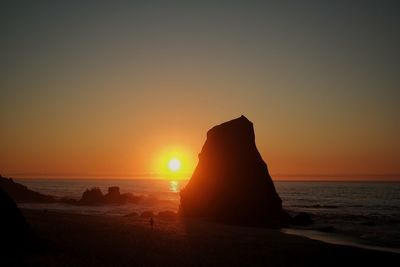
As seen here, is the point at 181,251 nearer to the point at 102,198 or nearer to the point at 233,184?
the point at 233,184

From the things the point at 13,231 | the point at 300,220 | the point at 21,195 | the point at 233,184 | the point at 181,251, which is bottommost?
the point at 181,251

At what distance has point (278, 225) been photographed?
49.2 metres

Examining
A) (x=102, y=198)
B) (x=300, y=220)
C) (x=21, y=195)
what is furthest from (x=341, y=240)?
(x=21, y=195)

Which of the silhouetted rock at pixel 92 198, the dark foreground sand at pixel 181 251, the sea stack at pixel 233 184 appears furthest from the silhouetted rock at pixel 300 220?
the silhouetted rock at pixel 92 198

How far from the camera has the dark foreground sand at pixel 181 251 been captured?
22016mm

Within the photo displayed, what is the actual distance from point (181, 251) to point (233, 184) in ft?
84.8

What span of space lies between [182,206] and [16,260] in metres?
38.1

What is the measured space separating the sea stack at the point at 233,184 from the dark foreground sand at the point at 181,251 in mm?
14921

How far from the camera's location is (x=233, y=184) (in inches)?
2016

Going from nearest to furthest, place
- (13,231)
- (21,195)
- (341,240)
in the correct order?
(13,231)
(341,240)
(21,195)

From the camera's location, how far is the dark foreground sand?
22016 millimetres

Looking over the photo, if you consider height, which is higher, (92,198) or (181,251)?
(92,198)

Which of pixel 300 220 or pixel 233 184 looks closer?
pixel 233 184

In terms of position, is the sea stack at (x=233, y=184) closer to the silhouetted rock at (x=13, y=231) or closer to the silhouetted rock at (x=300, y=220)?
the silhouetted rock at (x=300, y=220)
